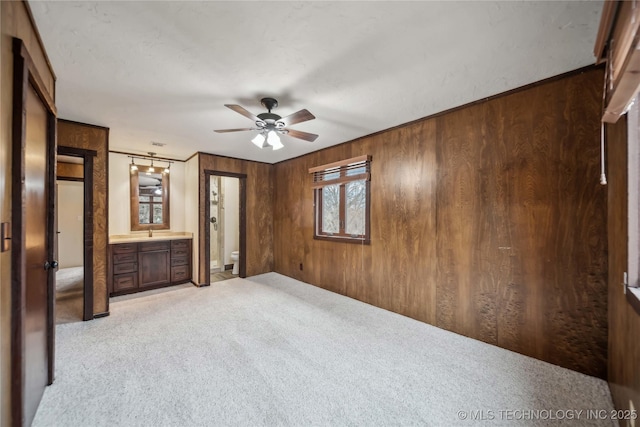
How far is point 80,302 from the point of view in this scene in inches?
140

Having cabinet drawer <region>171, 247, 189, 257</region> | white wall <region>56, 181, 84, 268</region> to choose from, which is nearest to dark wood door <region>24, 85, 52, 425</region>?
cabinet drawer <region>171, 247, 189, 257</region>

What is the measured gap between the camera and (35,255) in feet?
5.36

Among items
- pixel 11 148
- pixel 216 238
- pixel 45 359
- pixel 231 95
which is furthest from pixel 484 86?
pixel 216 238

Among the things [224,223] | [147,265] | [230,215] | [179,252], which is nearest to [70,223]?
[147,265]

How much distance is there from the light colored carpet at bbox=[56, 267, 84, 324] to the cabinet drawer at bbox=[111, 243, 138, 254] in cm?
77

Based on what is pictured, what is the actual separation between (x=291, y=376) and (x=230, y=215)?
4241mm

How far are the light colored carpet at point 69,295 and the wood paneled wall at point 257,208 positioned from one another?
95.9 inches

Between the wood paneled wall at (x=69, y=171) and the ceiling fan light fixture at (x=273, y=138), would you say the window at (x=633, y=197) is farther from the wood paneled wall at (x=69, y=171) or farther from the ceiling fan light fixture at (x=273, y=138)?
the wood paneled wall at (x=69, y=171)

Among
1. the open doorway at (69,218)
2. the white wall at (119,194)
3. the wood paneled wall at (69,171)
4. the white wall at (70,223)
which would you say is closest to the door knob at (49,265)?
the white wall at (119,194)

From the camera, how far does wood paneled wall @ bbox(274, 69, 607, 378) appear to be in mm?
1976

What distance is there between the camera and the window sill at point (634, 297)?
4.16ft

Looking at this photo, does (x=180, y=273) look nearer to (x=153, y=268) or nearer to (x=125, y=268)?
(x=153, y=268)

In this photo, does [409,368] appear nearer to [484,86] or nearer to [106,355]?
[484,86]

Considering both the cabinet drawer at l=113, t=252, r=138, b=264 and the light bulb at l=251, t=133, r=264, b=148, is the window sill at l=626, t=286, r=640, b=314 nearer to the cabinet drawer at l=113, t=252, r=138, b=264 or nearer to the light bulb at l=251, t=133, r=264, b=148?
the light bulb at l=251, t=133, r=264, b=148
